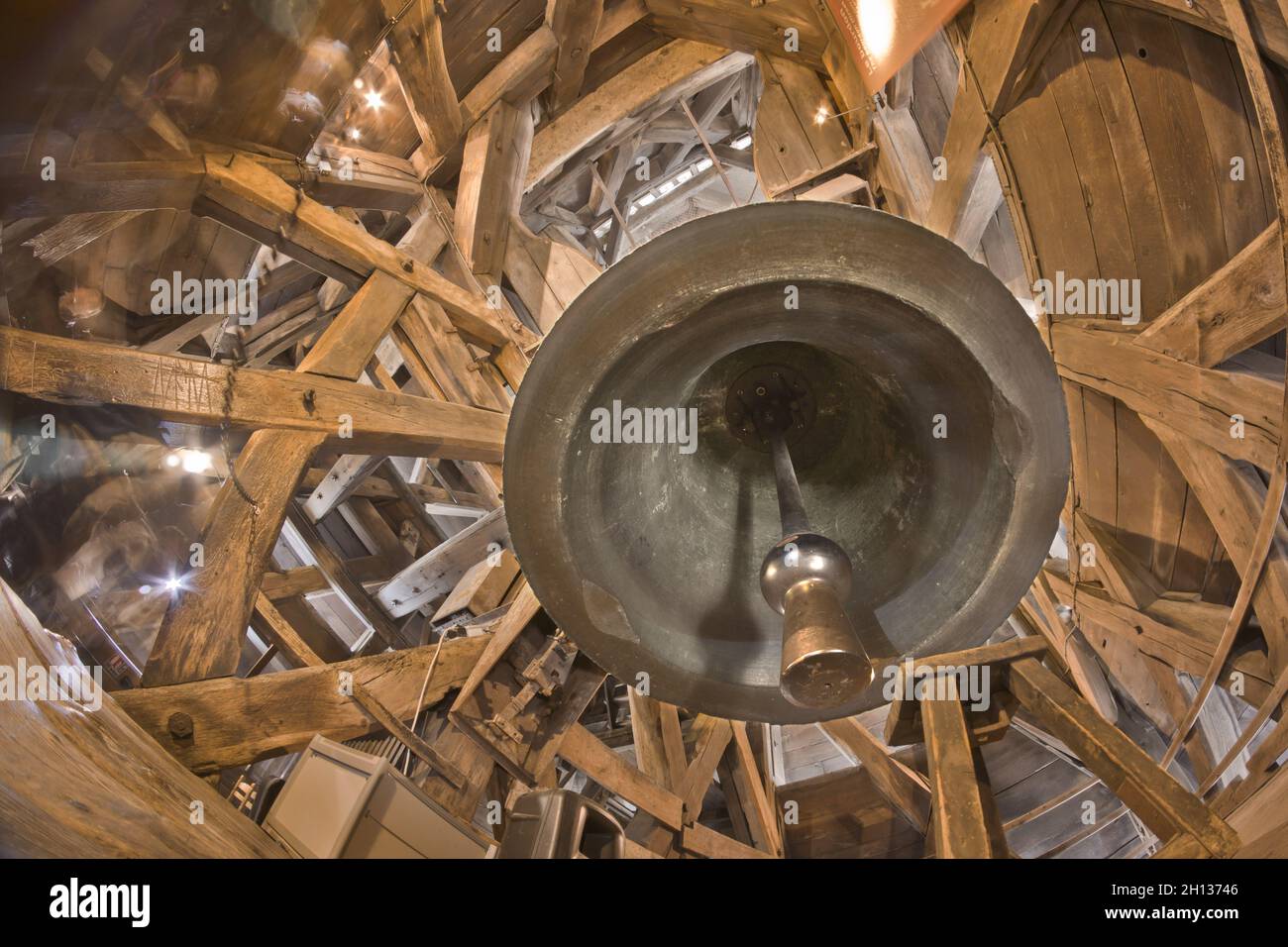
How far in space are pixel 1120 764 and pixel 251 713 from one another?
2.11m

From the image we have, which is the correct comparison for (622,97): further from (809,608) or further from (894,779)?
(894,779)

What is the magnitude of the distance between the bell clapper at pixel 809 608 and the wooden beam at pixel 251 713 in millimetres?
1340

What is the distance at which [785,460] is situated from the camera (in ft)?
6.54

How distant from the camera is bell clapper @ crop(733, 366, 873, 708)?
1.29 m

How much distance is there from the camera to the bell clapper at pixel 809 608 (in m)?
1.29

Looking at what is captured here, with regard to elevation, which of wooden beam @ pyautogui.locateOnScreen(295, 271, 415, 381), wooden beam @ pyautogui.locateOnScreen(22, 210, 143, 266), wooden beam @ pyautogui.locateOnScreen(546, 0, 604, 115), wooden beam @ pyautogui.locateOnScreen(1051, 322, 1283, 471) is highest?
wooden beam @ pyautogui.locateOnScreen(546, 0, 604, 115)

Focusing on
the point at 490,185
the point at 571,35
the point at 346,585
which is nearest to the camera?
the point at 490,185

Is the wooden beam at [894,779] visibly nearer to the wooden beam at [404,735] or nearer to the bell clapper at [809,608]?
the wooden beam at [404,735]

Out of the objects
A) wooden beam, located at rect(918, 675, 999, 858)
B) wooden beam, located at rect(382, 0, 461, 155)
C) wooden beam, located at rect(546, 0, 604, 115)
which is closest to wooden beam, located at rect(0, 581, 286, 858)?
wooden beam, located at rect(918, 675, 999, 858)

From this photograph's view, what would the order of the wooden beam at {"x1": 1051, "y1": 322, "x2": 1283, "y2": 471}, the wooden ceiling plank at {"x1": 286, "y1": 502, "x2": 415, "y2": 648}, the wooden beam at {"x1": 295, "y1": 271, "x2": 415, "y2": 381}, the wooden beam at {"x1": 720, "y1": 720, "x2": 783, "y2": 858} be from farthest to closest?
the wooden ceiling plank at {"x1": 286, "y1": 502, "x2": 415, "y2": 648}
the wooden beam at {"x1": 720, "y1": 720, "x2": 783, "y2": 858}
the wooden beam at {"x1": 295, "y1": 271, "x2": 415, "y2": 381}
the wooden beam at {"x1": 1051, "y1": 322, "x2": 1283, "y2": 471}

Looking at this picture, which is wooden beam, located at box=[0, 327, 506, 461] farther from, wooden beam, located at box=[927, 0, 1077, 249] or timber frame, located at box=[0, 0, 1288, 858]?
wooden beam, located at box=[927, 0, 1077, 249]

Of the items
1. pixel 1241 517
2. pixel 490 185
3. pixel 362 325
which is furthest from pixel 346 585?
pixel 1241 517

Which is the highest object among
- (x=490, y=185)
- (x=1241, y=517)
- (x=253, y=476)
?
(x=490, y=185)

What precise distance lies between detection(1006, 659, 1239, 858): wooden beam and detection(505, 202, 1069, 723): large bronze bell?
0.34 metres
